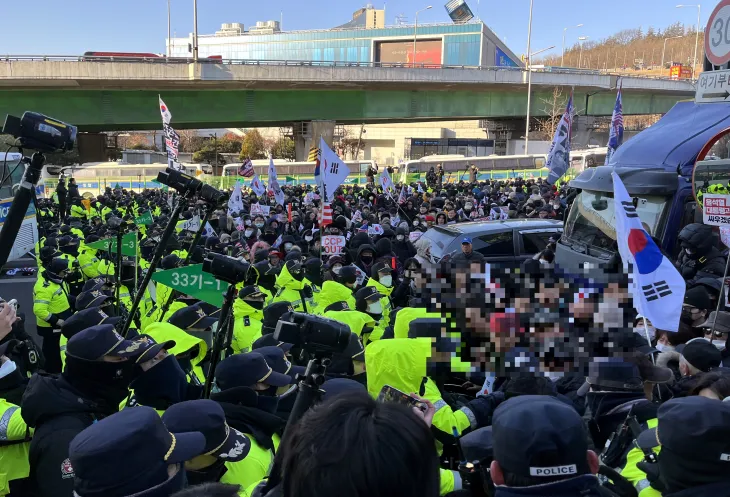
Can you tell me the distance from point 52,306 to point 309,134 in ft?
120

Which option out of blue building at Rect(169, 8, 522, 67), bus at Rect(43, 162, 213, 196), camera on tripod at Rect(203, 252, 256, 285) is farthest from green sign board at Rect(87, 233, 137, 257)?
blue building at Rect(169, 8, 522, 67)

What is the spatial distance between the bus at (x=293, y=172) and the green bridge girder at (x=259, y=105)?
4.24m

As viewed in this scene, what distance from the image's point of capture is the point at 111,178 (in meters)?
32.4

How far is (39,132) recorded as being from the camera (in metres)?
3.27

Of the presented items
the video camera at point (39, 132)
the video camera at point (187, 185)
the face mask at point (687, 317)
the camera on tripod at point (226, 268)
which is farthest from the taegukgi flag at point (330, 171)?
the video camera at point (39, 132)

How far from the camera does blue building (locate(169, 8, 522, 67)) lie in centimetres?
9394

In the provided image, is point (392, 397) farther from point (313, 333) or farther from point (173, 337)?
point (173, 337)

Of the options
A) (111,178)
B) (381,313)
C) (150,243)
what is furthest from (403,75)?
(381,313)

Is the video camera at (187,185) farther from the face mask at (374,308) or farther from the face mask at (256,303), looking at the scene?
the face mask at (374,308)

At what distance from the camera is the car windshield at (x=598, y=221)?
794 centimetres

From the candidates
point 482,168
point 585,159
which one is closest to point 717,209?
point 585,159

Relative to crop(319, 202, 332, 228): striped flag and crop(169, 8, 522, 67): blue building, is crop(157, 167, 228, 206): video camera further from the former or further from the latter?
crop(169, 8, 522, 67): blue building

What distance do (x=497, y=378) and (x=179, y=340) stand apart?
2.15 meters

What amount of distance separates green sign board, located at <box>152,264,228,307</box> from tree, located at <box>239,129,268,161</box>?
195 feet
